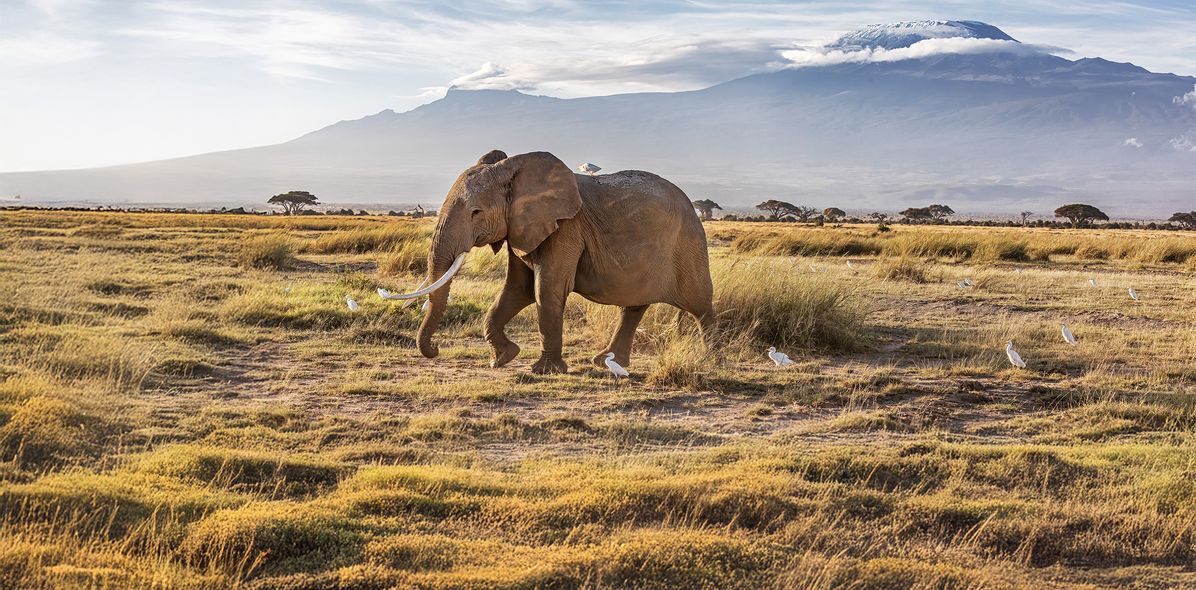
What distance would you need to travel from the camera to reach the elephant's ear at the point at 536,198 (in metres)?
10.2

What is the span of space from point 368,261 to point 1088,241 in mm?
21786

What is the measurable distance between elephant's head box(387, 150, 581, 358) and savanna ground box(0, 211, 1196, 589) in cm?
114

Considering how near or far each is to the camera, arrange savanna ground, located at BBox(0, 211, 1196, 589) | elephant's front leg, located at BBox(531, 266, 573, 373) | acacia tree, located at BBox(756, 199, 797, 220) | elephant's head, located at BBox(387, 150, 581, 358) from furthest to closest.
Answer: acacia tree, located at BBox(756, 199, 797, 220), elephant's front leg, located at BBox(531, 266, 573, 373), elephant's head, located at BBox(387, 150, 581, 358), savanna ground, located at BBox(0, 211, 1196, 589)

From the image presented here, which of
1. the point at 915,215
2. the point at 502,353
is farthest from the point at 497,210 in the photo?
the point at 915,215

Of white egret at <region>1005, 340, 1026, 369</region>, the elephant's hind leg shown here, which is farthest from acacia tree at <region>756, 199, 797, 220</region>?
the elephant's hind leg

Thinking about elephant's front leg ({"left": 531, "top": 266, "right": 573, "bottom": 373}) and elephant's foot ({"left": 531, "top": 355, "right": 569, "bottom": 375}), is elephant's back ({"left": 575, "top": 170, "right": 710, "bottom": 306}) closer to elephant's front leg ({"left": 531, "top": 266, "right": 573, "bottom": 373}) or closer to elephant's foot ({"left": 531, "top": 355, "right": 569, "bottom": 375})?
elephant's front leg ({"left": 531, "top": 266, "right": 573, "bottom": 373})

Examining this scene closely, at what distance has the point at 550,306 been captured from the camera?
1055 centimetres

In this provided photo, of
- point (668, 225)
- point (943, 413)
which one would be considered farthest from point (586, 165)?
point (943, 413)

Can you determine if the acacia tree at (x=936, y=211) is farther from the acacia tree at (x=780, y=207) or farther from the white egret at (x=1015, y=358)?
the white egret at (x=1015, y=358)

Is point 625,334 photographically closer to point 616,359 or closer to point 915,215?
point 616,359

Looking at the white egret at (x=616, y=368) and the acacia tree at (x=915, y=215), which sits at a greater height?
the acacia tree at (x=915, y=215)

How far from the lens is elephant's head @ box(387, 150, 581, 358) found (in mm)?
9953

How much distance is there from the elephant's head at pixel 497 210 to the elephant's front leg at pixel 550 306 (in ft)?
1.30

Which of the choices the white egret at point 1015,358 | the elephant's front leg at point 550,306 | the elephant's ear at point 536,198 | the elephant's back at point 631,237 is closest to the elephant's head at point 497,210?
the elephant's ear at point 536,198
